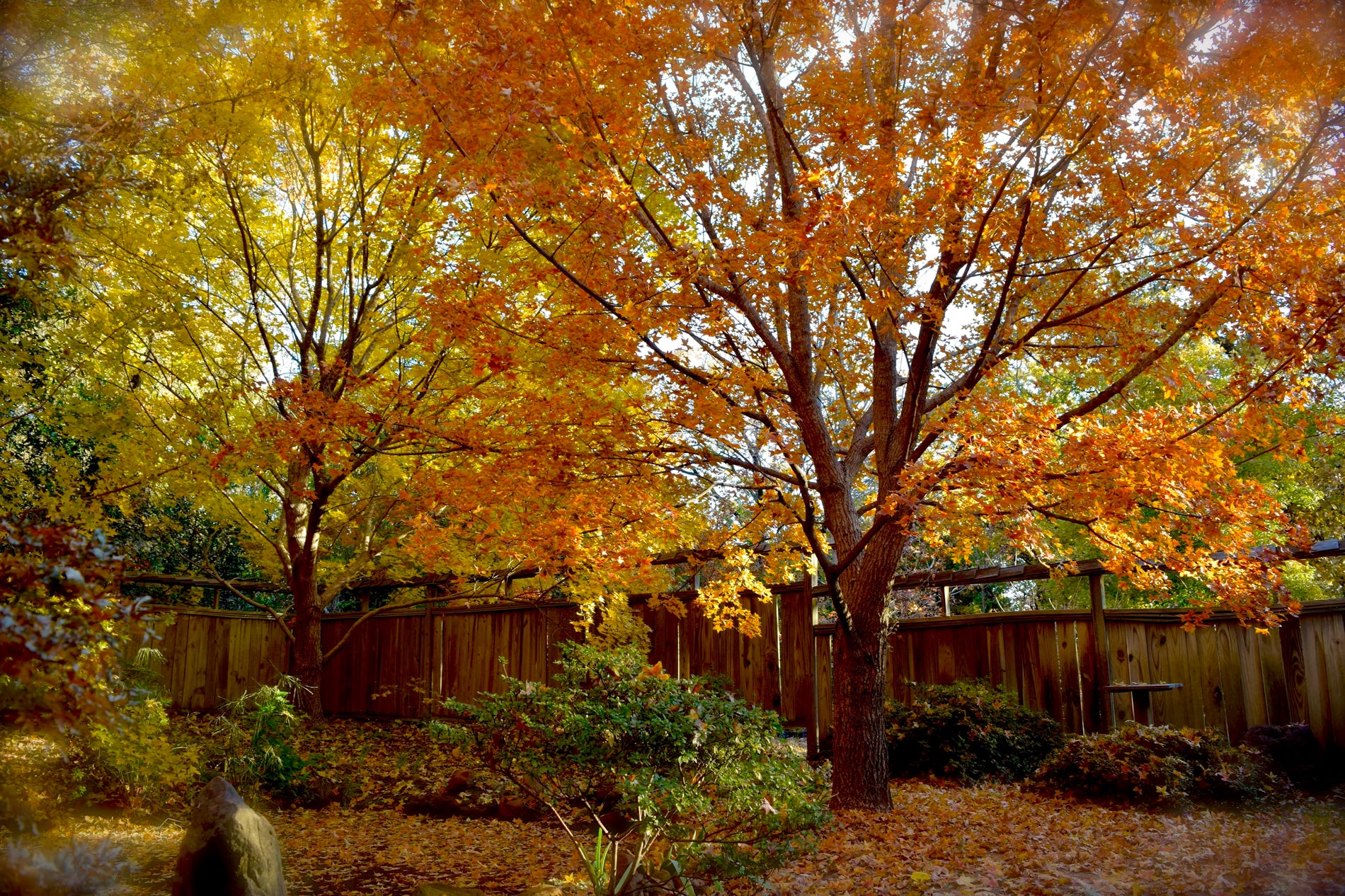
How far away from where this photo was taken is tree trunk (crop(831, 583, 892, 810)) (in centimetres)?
624

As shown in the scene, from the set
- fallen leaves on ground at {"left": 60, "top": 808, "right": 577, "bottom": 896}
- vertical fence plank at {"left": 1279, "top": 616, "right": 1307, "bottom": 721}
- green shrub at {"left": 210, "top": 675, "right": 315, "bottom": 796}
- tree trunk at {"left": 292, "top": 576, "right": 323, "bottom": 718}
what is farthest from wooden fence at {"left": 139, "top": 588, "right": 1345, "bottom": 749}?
green shrub at {"left": 210, "top": 675, "right": 315, "bottom": 796}

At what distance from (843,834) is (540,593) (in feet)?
17.2

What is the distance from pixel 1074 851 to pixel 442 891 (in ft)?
11.7

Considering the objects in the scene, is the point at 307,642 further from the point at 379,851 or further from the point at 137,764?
the point at 379,851

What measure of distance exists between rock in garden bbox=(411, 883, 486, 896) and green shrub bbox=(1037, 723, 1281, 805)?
461cm

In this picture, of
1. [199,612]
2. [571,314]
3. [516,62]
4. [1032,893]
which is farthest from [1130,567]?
[199,612]

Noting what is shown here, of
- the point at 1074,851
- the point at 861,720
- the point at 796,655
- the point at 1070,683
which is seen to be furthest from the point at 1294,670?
the point at 796,655

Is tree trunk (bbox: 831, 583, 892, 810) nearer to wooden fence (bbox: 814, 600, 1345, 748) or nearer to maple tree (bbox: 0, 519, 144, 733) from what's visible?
wooden fence (bbox: 814, 600, 1345, 748)

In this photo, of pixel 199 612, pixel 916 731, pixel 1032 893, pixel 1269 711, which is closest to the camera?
pixel 1032 893

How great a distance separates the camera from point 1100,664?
310 inches

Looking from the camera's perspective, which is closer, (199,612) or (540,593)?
(540,593)

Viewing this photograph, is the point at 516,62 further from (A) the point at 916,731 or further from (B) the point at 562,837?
(A) the point at 916,731

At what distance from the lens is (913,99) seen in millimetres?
5258

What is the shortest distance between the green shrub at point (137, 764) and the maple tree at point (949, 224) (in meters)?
4.67
